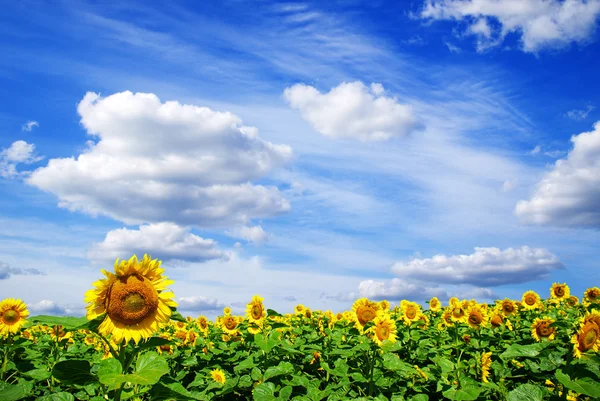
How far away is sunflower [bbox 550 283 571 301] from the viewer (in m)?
13.8

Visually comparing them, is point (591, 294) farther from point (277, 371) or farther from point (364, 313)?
point (277, 371)

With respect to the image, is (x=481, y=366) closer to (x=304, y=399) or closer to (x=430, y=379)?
(x=430, y=379)

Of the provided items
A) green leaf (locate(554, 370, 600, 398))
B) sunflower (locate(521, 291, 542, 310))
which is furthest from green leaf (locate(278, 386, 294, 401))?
sunflower (locate(521, 291, 542, 310))

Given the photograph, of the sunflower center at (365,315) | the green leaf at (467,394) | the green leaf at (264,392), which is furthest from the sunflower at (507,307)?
the green leaf at (264,392)

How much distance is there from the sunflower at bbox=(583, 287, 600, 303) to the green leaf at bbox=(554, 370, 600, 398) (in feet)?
26.8

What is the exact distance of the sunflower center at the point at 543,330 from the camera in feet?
29.6

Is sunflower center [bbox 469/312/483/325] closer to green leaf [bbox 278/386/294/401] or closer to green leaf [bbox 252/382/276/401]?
green leaf [bbox 278/386/294/401]

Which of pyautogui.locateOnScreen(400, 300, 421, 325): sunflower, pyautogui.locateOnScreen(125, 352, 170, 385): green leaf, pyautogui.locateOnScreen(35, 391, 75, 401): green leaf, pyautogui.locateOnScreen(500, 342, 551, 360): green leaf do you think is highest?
pyautogui.locateOnScreen(400, 300, 421, 325): sunflower

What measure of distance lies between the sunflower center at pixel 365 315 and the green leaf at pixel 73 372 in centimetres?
480

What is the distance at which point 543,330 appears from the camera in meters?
9.16

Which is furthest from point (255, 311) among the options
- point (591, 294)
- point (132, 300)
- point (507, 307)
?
point (591, 294)

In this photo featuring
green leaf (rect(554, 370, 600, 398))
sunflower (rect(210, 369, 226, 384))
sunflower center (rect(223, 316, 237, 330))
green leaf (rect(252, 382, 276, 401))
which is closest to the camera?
green leaf (rect(554, 370, 600, 398))

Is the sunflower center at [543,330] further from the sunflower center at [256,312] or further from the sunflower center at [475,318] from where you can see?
the sunflower center at [256,312]

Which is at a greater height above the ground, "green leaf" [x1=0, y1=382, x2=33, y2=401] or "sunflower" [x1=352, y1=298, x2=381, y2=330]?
"sunflower" [x1=352, y1=298, x2=381, y2=330]
